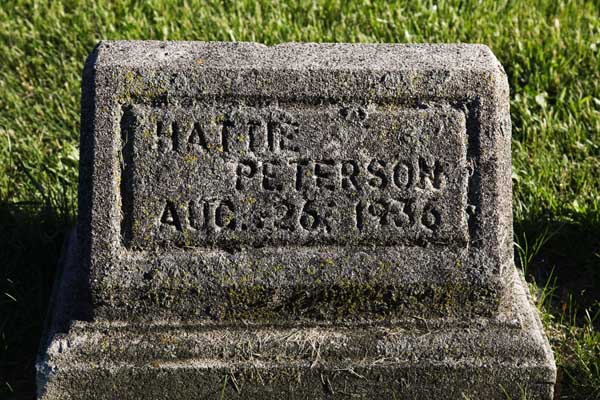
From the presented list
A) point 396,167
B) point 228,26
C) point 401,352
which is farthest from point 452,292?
point 228,26

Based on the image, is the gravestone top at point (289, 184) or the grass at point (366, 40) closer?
the gravestone top at point (289, 184)

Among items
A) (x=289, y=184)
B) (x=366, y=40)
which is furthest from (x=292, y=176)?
(x=366, y=40)

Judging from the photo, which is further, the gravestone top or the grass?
the grass

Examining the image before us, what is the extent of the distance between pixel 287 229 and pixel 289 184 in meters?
0.14

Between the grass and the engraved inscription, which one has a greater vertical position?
the engraved inscription

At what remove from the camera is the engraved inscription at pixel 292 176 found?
269 centimetres

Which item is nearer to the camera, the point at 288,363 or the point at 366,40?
the point at 288,363

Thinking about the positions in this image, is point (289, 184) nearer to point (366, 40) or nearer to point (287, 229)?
point (287, 229)

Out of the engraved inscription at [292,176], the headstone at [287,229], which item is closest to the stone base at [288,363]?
the headstone at [287,229]

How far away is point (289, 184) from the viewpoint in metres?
2.72

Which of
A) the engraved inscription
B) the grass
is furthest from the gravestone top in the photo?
the grass

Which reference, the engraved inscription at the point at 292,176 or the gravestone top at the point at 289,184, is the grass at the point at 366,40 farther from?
the engraved inscription at the point at 292,176

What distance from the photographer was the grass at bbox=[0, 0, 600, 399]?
3.34 metres

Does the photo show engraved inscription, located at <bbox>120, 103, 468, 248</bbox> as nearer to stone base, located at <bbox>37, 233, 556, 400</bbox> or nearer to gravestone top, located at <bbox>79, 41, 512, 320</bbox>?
gravestone top, located at <bbox>79, 41, 512, 320</bbox>
